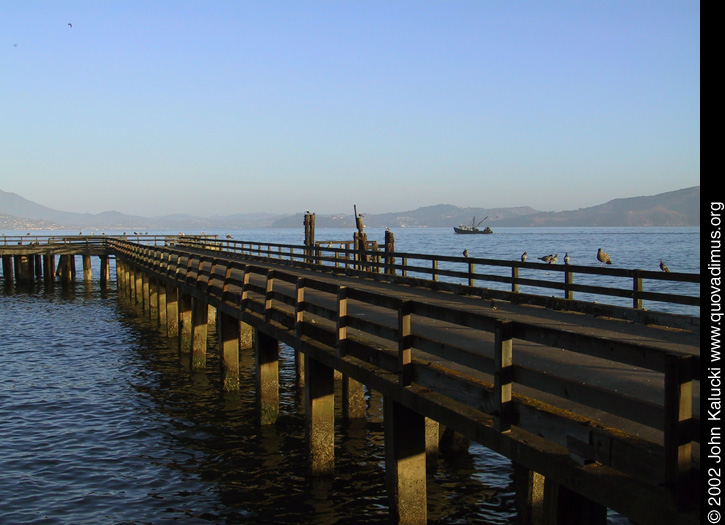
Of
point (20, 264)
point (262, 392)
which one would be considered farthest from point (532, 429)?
point (20, 264)

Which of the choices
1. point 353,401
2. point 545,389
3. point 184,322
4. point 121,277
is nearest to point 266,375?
point 353,401

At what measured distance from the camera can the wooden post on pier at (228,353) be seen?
1758 centimetres

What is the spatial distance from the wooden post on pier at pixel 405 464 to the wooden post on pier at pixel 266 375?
610 centimetres

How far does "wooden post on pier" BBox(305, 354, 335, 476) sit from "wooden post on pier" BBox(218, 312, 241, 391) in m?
6.54

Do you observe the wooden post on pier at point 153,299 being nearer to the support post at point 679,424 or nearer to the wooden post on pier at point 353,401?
the wooden post on pier at point 353,401

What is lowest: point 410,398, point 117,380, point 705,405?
point 117,380

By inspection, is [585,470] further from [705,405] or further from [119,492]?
[119,492]

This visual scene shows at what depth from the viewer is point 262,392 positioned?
566 inches

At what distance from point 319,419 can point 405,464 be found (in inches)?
121

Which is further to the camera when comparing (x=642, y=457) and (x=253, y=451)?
(x=253, y=451)

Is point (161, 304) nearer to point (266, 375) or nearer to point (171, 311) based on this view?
point (171, 311)

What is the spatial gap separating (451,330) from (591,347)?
695 centimetres

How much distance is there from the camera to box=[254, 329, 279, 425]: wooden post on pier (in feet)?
47.0

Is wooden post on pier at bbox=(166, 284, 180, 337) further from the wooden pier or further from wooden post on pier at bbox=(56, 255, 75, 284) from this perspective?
wooden post on pier at bbox=(56, 255, 75, 284)
